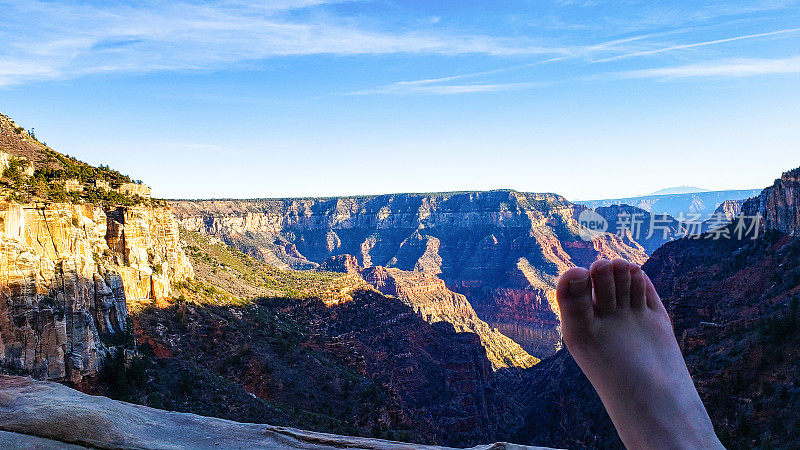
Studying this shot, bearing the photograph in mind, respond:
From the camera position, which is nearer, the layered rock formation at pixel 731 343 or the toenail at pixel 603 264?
the toenail at pixel 603 264

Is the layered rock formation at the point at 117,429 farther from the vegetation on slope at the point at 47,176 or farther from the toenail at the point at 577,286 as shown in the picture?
the vegetation on slope at the point at 47,176

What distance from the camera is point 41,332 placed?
36.1 ft

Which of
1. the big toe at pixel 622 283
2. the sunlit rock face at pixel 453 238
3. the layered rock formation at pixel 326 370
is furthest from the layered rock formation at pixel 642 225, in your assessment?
the big toe at pixel 622 283

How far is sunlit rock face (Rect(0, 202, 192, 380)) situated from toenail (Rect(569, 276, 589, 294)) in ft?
35.3

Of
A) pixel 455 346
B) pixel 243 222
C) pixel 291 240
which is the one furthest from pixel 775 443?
pixel 291 240

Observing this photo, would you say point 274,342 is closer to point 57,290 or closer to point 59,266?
point 59,266

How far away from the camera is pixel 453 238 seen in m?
114

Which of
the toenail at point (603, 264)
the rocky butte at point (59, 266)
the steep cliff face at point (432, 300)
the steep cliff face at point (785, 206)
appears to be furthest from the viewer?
the steep cliff face at point (432, 300)

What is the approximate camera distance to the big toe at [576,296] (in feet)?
14.2

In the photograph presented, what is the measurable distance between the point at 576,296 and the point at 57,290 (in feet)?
38.9

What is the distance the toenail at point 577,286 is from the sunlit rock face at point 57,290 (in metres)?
10.8

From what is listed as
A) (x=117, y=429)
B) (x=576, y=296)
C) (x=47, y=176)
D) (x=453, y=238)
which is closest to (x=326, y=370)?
(x=47, y=176)

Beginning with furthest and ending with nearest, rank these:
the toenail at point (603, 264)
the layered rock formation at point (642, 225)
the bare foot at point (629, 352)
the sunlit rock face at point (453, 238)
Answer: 1. the layered rock formation at point (642, 225)
2. the sunlit rock face at point (453, 238)
3. the toenail at point (603, 264)
4. the bare foot at point (629, 352)

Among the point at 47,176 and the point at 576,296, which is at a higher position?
the point at 47,176
